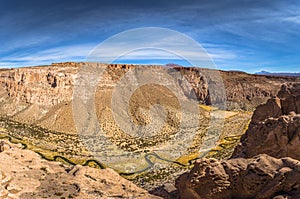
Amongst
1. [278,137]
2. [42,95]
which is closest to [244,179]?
[278,137]

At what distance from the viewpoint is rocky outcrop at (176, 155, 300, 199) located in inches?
816

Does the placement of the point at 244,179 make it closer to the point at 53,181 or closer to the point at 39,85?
the point at 53,181

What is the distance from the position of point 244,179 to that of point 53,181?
1838 cm

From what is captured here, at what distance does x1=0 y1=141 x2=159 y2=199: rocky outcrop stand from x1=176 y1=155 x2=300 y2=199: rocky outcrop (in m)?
6.09

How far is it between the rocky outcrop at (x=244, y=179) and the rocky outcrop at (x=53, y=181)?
6.09m

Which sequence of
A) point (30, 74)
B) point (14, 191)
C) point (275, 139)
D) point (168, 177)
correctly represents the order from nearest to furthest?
point (14, 191), point (275, 139), point (168, 177), point (30, 74)

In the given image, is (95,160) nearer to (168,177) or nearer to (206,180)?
(168,177)

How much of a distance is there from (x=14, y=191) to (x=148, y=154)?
58.7 metres

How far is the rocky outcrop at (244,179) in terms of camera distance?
68.0ft

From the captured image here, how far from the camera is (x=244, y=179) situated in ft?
74.0

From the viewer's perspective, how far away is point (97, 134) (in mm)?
108250

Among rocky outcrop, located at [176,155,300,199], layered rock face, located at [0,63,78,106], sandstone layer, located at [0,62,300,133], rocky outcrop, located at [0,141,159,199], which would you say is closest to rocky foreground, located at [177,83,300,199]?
rocky outcrop, located at [176,155,300,199]

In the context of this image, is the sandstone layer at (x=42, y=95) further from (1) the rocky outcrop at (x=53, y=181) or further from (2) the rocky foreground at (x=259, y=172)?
(2) the rocky foreground at (x=259, y=172)

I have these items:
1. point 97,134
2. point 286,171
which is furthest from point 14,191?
point 97,134
